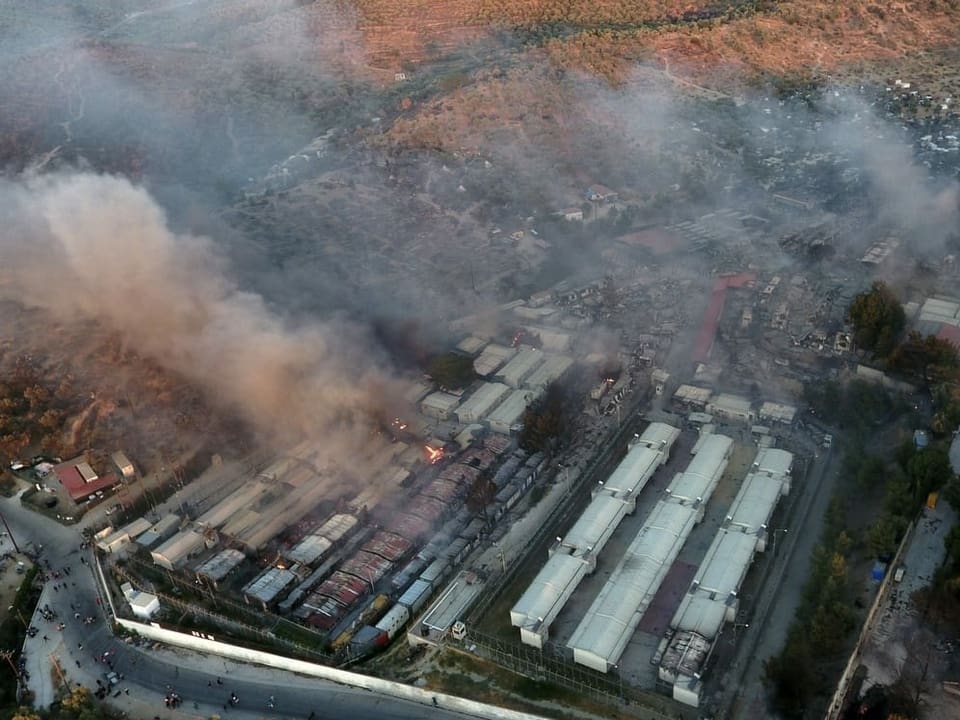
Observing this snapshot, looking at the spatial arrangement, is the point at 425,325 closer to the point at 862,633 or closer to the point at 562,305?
the point at 562,305

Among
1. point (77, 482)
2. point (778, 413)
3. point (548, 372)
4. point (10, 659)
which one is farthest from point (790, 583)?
point (77, 482)

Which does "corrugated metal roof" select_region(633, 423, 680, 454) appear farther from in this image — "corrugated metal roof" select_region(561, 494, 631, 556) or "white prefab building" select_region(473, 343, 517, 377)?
"white prefab building" select_region(473, 343, 517, 377)

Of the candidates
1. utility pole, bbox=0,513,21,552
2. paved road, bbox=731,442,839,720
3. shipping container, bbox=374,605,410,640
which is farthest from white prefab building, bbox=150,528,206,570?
paved road, bbox=731,442,839,720

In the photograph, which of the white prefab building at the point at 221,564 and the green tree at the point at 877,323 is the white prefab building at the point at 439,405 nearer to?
the white prefab building at the point at 221,564

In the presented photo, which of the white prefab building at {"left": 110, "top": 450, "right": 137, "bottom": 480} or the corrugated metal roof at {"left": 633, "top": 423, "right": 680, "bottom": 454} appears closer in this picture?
the corrugated metal roof at {"left": 633, "top": 423, "right": 680, "bottom": 454}

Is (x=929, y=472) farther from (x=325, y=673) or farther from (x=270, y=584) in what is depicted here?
(x=270, y=584)
